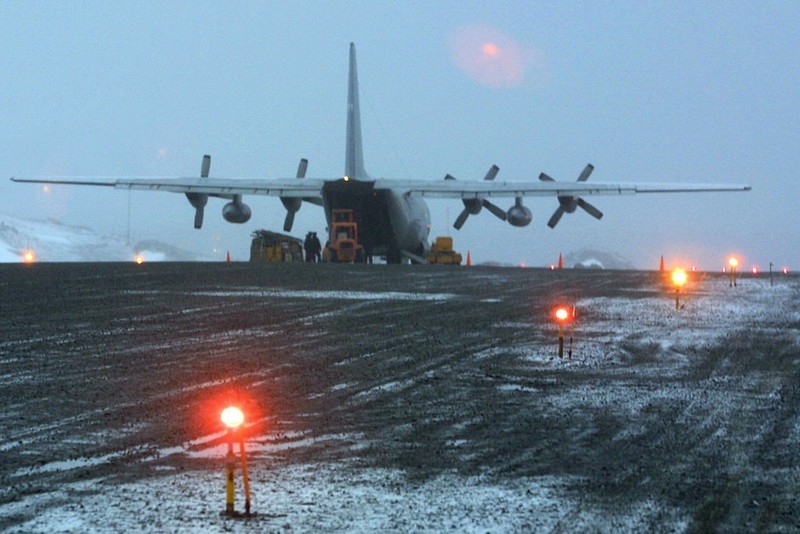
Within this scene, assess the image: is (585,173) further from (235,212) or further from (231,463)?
(231,463)

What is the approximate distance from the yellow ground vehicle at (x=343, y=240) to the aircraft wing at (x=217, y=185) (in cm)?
175

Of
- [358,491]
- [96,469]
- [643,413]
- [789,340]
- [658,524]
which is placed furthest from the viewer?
[789,340]

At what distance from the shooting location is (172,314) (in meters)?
23.7

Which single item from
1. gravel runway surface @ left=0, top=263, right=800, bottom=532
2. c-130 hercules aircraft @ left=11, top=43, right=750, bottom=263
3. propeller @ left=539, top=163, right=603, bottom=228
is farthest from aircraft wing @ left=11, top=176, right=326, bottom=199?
gravel runway surface @ left=0, top=263, right=800, bottom=532

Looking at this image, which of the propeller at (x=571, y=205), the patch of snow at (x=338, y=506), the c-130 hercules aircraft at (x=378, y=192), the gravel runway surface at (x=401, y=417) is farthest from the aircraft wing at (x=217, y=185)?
the patch of snow at (x=338, y=506)

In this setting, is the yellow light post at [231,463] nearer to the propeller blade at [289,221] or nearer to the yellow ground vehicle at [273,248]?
the propeller blade at [289,221]

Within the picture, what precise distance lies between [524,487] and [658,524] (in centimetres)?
135

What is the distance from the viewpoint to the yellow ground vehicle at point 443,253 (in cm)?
6681

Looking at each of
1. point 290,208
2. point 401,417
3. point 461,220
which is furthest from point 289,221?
point 401,417

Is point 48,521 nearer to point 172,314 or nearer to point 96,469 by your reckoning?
point 96,469

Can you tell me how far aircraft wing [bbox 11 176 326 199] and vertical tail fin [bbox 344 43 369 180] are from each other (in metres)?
3.01

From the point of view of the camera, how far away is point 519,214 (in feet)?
191

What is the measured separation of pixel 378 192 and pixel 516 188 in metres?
7.05

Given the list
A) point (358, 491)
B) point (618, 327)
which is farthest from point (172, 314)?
point (358, 491)
